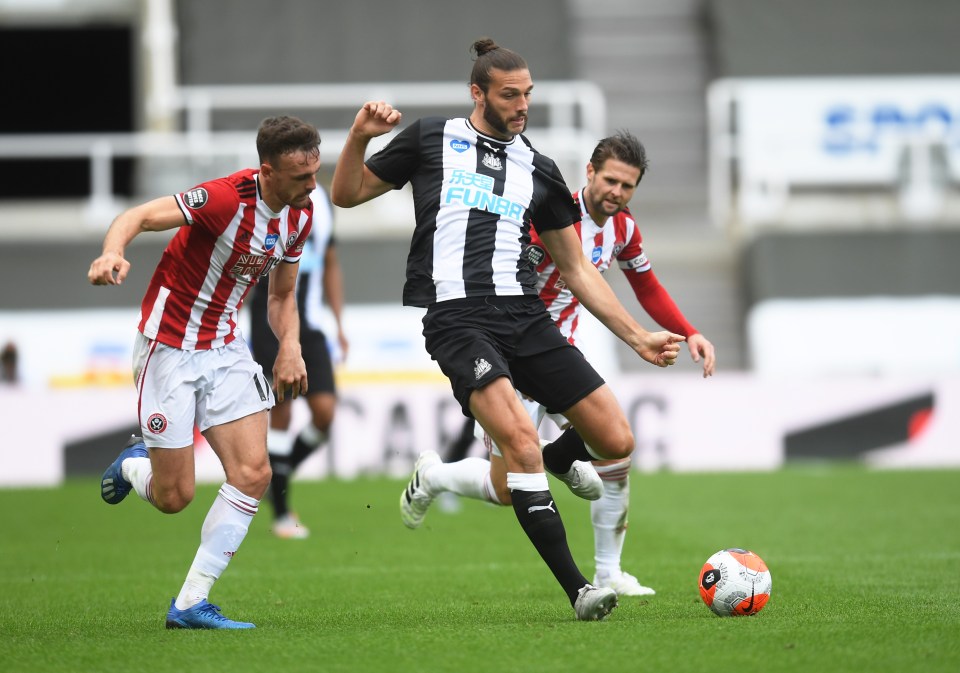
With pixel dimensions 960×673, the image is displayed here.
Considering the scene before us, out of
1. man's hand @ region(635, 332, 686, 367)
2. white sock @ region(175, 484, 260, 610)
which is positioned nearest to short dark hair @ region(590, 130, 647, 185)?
man's hand @ region(635, 332, 686, 367)

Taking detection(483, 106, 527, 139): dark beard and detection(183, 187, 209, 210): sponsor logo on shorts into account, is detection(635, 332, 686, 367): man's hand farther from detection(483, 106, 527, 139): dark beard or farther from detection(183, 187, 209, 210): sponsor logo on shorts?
detection(183, 187, 209, 210): sponsor logo on shorts

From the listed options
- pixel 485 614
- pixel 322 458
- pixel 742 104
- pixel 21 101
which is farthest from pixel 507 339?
pixel 21 101

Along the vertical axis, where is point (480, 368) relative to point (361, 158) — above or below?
below

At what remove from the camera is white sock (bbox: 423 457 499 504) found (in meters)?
7.15

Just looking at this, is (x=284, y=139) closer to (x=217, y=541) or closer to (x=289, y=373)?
(x=289, y=373)

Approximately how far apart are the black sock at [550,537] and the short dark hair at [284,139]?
5.45 feet

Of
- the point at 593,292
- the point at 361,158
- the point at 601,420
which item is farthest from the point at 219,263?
the point at 601,420

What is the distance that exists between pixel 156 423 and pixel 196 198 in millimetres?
963

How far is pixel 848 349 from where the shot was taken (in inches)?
775

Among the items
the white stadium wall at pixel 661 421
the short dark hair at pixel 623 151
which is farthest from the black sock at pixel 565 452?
the white stadium wall at pixel 661 421

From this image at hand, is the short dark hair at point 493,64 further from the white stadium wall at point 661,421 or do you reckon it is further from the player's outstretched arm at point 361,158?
the white stadium wall at point 661,421

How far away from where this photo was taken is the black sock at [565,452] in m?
6.55

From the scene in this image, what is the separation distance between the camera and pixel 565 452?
6590 mm

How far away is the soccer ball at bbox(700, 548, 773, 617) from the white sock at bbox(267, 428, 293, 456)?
4548mm
